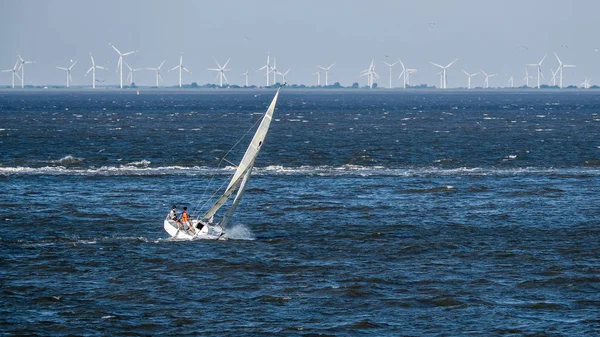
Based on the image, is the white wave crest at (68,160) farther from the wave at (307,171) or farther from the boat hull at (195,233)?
the boat hull at (195,233)

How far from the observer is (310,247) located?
5881cm

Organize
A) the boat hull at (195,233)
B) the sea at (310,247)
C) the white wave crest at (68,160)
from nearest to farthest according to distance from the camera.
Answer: the sea at (310,247) < the boat hull at (195,233) < the white wave crest at (68,160)

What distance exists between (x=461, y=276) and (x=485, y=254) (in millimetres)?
6153

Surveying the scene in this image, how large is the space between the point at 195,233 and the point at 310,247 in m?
7.08

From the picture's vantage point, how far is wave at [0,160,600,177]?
318 ft

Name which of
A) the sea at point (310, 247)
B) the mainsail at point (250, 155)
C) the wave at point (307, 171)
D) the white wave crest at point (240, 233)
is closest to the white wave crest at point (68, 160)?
the sea at point (310, 247)

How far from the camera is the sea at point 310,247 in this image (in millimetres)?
43344

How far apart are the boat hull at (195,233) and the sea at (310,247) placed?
74 cm

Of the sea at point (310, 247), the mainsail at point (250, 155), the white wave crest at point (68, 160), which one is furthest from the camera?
the white wave crest at point (68, 160)

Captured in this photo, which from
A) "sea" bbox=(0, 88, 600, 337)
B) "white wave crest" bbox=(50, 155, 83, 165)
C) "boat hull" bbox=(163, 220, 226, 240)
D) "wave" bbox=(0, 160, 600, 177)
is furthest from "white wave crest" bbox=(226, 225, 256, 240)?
"white wave crest" bbox=(50, 155, 83, 165)

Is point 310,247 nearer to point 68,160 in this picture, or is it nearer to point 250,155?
point 250,155

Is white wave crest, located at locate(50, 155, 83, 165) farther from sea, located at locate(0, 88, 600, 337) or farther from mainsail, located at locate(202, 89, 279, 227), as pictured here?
mainsail, located at locate(202, 89, 279, 227)

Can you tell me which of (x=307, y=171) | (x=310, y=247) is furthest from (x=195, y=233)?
(x=307, y=171)

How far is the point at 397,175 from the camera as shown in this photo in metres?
95.9
